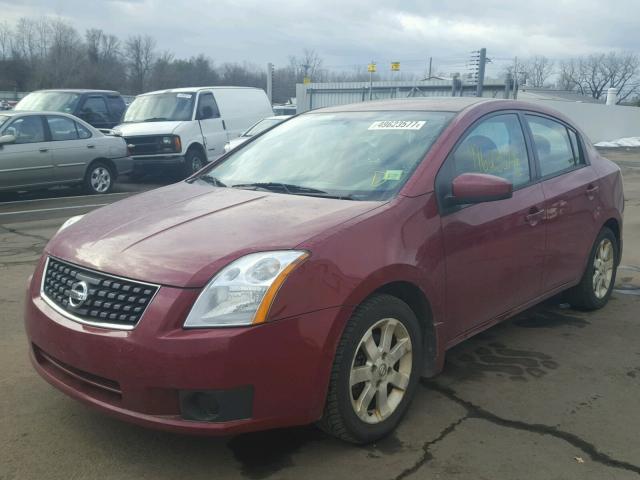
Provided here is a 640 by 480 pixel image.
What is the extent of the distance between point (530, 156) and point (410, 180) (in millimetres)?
1357

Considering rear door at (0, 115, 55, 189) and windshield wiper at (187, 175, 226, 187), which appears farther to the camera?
rear door at (0, 115, 55, 189)

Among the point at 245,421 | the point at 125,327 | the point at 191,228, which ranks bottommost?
the point at 245,421

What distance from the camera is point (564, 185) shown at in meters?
4.45

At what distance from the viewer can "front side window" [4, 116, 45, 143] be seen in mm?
10836

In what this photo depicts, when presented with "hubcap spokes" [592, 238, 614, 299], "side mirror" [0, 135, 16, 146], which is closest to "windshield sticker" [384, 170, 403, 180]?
"hubcap spokes" [592, 238, 614, 299]

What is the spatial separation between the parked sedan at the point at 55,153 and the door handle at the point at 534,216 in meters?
9.32

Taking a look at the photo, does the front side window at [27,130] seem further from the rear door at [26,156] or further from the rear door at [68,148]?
the rear door at [68,148]

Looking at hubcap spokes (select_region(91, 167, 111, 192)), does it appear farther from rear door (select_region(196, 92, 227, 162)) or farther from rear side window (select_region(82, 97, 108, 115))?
rear side window (select_region(82, 97, 108, 115))

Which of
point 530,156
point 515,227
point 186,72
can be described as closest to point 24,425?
point 515,227

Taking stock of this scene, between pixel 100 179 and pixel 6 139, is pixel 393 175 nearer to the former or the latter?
pixel 6 139

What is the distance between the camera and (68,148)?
454 inches

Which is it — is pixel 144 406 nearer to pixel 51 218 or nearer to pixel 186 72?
pixel 51 218

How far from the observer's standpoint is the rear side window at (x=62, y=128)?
449 inches

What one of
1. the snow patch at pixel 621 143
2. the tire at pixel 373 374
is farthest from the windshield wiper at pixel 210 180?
the snow patch at pixel 621 143
